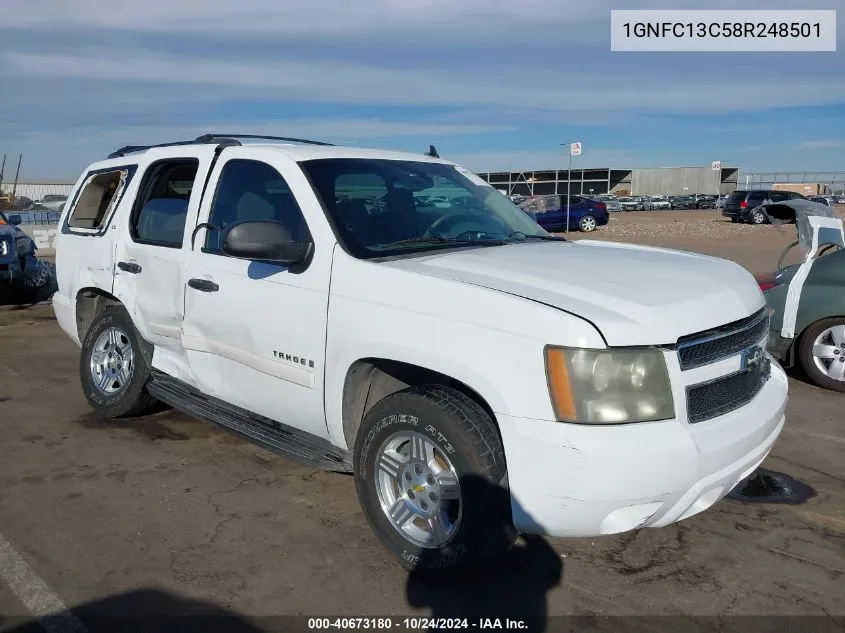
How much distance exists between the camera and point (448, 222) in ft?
14.0

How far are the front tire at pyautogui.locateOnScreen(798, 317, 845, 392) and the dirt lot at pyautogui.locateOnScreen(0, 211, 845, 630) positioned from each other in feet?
4.76

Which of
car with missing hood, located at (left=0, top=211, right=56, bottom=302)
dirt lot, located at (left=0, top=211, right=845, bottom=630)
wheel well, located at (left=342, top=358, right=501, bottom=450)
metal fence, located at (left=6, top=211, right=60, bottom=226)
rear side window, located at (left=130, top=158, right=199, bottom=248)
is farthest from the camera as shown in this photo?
metal fence, located at (left=6, top=211, right=60, bottom=226)

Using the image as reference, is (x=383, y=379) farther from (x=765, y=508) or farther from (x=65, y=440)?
(x=65, y=440)

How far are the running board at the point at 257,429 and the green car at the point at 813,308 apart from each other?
4.49 m

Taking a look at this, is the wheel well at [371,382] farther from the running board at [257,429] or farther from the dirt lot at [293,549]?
the dirt lot at [293,549]

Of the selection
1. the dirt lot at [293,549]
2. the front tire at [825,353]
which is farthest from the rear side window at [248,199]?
the front tire at [825,353]

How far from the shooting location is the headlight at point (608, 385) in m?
2.85

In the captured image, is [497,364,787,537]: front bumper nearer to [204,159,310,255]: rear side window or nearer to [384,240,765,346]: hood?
[384,240,765,346]: hood

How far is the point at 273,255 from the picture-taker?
3.65 m

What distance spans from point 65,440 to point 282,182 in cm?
256

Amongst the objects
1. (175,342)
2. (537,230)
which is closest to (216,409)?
(175,342)

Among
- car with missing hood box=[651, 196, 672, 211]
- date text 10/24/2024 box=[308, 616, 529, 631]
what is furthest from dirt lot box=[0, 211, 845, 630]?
car with missing hood box=[651, 196, 672, 211]

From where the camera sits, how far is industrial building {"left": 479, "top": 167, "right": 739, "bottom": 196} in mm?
77838

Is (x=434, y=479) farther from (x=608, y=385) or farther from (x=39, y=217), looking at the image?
(x=39, y=217)
